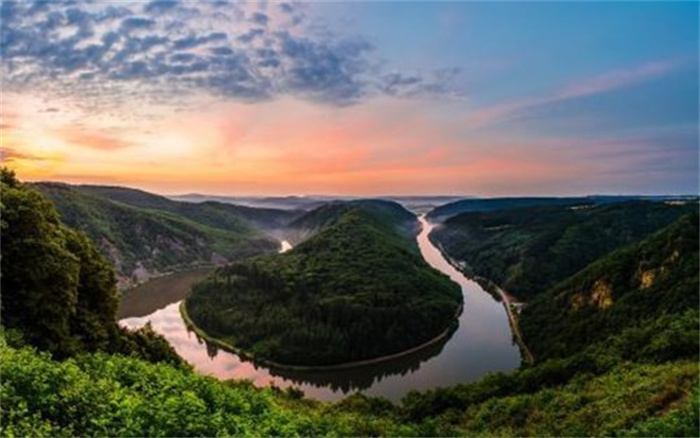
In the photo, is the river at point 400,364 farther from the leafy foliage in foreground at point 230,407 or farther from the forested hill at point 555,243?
the leafy foliage in foreground at point 230,407

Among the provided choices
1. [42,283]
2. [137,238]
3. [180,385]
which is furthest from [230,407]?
[137,238]

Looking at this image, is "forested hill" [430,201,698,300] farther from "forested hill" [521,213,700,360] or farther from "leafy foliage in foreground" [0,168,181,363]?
"leafy foliage in foreground" [0,168,181,363]

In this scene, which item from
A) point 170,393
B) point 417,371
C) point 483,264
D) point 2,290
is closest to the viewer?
point 170,393

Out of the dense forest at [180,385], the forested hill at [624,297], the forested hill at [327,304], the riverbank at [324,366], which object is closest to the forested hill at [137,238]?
the forested hill at [327,304]

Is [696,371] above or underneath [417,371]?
above

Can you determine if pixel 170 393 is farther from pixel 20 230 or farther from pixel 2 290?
pixel 20 230

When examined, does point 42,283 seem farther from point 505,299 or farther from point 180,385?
point 505,299

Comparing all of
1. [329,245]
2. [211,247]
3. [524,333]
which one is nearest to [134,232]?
[211,247]
